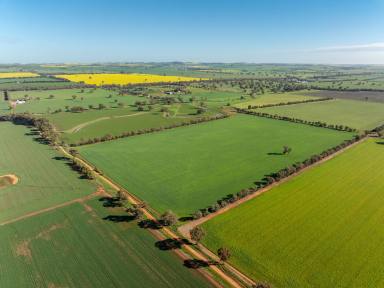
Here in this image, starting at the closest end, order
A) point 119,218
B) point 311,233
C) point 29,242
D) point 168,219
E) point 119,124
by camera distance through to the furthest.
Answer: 1. point 29,242
2. point 311,233
3. point 168,219
4. point 119,218
5. point 119,124

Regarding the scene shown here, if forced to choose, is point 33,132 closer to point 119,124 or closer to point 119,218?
point 119,124

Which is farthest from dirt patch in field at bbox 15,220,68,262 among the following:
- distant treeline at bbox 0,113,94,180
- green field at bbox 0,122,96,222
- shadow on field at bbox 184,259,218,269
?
shadow on field at bbox 184,259,218,269

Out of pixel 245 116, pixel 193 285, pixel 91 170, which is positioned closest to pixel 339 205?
pixel 193 285

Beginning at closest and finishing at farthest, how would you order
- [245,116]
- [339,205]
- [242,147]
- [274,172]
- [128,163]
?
[339,205]
[274,172]
[128,163]
[242,147]
[245,116]

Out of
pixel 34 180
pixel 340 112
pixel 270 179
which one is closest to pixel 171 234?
pixel 270 179

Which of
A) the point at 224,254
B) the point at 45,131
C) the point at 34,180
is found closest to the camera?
the point at 224,254

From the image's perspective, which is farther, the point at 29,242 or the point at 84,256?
the point at 29,242

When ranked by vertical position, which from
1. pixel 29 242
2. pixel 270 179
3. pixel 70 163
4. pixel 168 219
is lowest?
pixel 29 242

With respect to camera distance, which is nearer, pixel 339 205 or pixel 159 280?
pixel 159 280

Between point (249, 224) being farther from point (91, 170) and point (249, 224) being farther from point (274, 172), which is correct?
point (91, 170)
